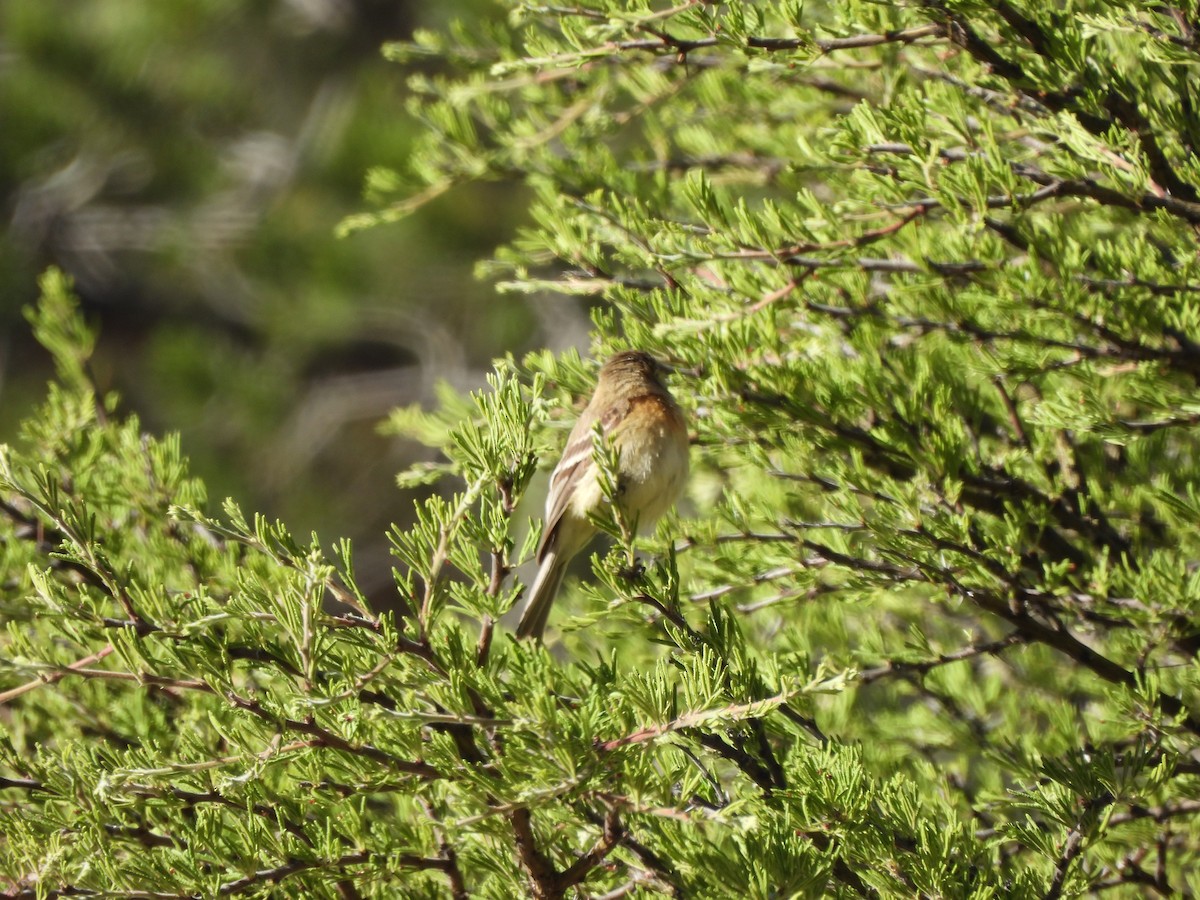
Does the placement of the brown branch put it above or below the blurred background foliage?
above

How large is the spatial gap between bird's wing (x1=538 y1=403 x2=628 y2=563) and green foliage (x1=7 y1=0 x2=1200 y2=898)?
0.36ft

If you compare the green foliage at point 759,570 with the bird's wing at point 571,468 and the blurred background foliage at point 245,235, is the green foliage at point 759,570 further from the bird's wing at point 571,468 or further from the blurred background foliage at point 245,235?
the blurred background foliage at point 245,235

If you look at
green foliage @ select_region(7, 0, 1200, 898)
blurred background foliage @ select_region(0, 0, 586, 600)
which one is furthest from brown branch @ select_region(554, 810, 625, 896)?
blurred background foliage @ select_region(0, 0, 586, 600)

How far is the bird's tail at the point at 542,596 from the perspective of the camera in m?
3.60

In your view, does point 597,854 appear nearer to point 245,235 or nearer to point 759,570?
point 759,570

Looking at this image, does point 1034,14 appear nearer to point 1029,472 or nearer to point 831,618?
point 1029,472

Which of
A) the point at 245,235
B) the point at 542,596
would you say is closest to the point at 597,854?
the point at 542,596

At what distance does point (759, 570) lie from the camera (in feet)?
10.2

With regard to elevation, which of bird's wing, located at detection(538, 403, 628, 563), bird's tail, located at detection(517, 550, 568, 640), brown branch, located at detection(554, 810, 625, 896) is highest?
brown branch, located at detection(554, 810, 625, 896)

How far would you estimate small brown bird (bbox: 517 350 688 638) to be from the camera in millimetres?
3561

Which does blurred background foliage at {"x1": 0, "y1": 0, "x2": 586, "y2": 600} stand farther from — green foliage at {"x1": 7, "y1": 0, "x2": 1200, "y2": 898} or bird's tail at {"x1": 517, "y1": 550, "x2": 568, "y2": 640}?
green foliage at {"x1": 7, "y1": 0, "x2": 1200, "y2": 898}

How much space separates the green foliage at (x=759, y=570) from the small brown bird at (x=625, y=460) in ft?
0.41

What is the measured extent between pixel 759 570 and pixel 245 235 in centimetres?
761

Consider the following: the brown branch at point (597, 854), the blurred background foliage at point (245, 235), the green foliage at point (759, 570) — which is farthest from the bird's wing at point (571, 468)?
the blurred background foliage at point (245, 235)
